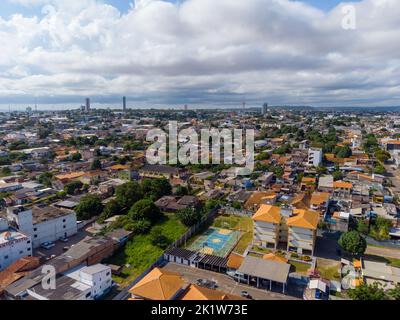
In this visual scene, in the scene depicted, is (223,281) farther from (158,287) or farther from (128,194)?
(128,194)

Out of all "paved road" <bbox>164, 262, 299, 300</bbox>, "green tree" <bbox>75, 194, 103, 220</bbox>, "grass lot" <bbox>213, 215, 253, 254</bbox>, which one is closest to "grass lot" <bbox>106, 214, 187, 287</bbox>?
"paved road" <bbox>164, 262, 299, 300</bbox>

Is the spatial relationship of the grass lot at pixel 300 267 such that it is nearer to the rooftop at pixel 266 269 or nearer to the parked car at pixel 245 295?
the rooftop at pixel 266 269

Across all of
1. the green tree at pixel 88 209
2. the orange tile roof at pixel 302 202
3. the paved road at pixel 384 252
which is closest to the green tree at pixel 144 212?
the green tree at pixel 88 209

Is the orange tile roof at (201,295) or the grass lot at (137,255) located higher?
the orange tile roof at (201,295)

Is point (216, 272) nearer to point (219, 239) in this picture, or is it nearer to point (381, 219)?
point (219, 239)
